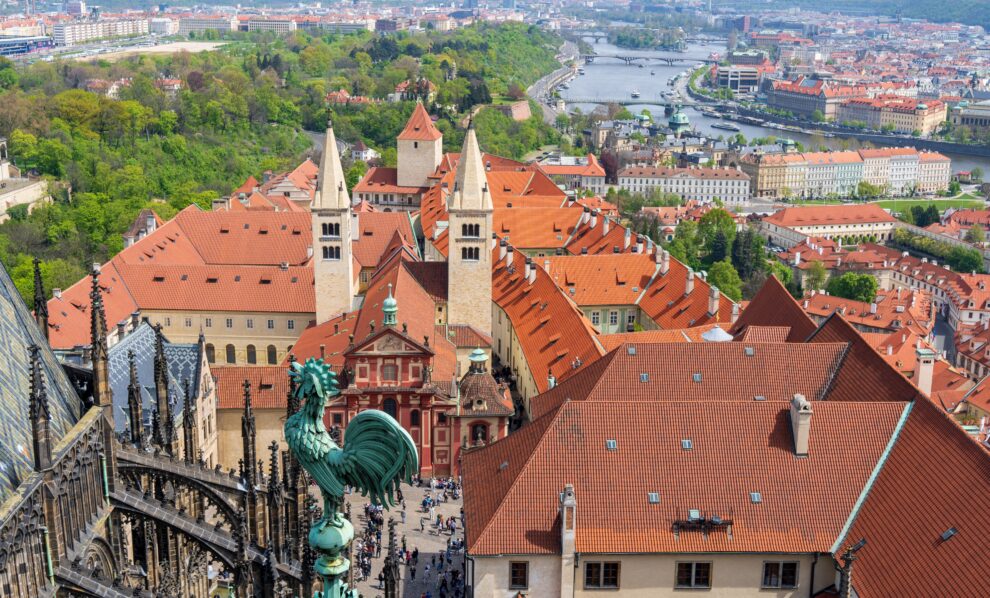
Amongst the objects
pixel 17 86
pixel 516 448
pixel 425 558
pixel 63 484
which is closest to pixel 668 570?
pixel 516 448

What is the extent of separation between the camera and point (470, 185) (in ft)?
236

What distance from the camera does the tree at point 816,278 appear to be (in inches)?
5027

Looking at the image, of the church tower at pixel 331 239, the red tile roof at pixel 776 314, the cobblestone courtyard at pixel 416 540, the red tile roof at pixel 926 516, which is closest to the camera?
the red tile roof at pixel 926 516

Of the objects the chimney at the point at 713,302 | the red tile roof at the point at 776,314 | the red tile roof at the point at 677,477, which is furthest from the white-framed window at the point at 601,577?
the chimney at the point at 713,302

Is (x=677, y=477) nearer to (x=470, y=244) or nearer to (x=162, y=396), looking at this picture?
(x=162, y=396)

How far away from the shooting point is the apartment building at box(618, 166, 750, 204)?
192m

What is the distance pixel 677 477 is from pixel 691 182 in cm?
15648

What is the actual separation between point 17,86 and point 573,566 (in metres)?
175

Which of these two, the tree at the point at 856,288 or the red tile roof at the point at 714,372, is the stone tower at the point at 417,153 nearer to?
the tree at the point at 856,288

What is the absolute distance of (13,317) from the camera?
3111 centimetres

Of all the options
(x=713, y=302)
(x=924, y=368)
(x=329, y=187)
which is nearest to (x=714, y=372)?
(x=924, y=368)

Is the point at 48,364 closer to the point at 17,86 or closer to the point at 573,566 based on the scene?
the point at 573,566

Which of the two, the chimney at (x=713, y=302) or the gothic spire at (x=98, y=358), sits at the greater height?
the gothic spire at (x=98, y=358)

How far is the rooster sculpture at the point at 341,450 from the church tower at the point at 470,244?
60276 millimetres
